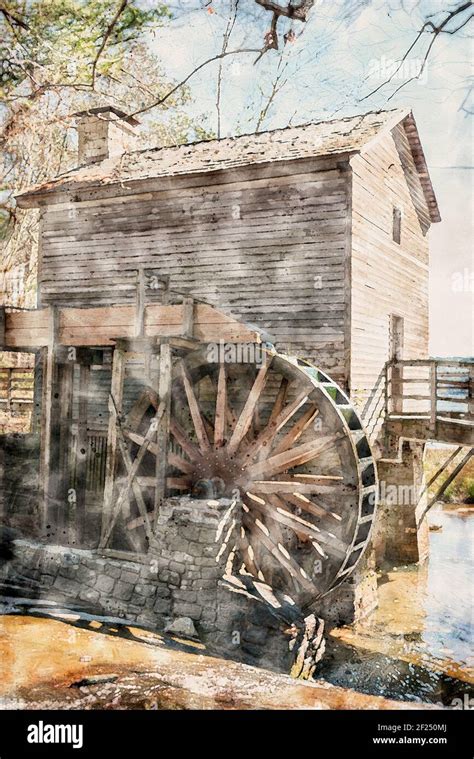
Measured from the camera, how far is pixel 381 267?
37.0 feet

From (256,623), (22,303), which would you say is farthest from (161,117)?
(256,623)

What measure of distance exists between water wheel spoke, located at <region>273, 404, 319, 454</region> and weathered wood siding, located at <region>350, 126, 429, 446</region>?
1.07 metres

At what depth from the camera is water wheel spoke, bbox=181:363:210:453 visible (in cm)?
902

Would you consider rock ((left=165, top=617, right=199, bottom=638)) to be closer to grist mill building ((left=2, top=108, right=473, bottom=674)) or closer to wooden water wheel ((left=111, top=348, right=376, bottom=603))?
grist mill building ((left=2, top=108, right=473, bottom=674))

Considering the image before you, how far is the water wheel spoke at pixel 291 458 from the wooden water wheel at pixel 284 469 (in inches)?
0.6

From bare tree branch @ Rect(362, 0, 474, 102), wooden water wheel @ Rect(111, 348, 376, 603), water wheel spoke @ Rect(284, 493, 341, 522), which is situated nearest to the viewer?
bare tree branch @ Rect(362, 0, 474, 102)

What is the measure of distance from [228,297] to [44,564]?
5.27 meters

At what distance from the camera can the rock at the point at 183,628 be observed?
7195 millimetres

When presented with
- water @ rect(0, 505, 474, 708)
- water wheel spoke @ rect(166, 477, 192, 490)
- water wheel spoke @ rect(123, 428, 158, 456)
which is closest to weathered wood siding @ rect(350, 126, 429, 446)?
water wheel spoke @ rect(166, 477, 192, 490)

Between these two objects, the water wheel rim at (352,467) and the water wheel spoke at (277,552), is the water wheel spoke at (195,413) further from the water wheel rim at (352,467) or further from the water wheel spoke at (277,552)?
the water wheel spoke at (277,552)

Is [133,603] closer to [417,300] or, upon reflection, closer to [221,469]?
[221,469]

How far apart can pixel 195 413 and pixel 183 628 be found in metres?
3.17

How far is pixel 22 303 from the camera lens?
21875 mm

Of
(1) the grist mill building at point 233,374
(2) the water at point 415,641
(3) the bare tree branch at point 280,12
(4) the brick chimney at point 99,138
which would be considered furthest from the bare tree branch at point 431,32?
(4) the brick chimney at point 99,138
